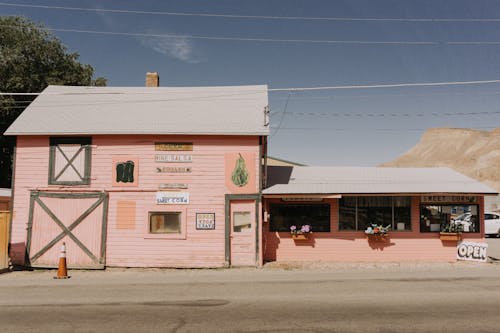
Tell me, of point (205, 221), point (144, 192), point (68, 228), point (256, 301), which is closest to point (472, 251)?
point (205, 221)

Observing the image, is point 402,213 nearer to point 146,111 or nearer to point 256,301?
point 256,301

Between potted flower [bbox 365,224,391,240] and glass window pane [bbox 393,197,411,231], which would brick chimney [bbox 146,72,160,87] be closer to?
potted flower [bbox 365,224,391,240]

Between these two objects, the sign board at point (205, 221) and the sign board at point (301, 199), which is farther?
the sign board at point (301, 199)

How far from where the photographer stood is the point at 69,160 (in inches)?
651

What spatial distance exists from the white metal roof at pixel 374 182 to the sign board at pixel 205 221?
2272 mm

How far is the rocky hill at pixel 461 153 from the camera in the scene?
92875 millimetres

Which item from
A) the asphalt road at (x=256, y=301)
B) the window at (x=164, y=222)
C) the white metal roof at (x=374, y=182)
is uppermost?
the white metal roof at (x=374, y=182)

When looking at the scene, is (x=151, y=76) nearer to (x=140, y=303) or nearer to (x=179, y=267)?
(x=179, y=267)

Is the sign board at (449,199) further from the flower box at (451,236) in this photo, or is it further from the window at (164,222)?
the window at (164,222)

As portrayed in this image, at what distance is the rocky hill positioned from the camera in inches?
3656

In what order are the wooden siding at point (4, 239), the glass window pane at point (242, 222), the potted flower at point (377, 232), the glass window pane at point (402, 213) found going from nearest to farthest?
the wooden siding at point (4, 239) < the glass window pane at point (242, 222) < the potted flower at point (377, 232) < the glass window pane at point (402, 213)

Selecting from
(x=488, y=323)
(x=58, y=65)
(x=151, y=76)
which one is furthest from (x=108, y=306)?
(x=58, y=65)

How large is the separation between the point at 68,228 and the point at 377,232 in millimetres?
12078

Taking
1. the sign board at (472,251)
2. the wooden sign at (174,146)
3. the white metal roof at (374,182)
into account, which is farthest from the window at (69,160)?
the sign board at (472,251)
